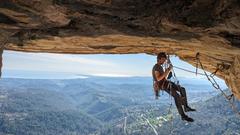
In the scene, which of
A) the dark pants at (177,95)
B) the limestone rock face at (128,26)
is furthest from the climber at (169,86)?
the limestone rock face at (128,26)

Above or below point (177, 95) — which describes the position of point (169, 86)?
above

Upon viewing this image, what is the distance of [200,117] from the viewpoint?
19975 cm

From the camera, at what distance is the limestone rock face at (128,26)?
10547 mm

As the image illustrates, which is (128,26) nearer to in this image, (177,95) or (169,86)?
(169,86)

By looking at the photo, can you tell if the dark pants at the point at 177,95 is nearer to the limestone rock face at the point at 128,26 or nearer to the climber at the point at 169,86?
the climber at the point at 169,86

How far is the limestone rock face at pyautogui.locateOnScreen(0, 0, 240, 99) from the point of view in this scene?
10.5 m

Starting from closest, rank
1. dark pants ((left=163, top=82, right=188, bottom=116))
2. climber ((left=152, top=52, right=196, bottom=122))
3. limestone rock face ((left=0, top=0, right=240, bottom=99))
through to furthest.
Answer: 1. limestone rock face ((left=0, top=0, right=240, bottom=99))
2. climber ((left=152, top=52, right=196, bottom=122))
3. dark pants ((left=163, top=82, right=188, bottom=116))

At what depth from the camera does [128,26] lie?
1238 cm

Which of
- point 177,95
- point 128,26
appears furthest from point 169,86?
point 128,26

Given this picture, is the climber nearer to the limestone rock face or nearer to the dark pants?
the dark pants

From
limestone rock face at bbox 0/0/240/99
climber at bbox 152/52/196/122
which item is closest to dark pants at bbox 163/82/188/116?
climber at bbox 152/52/196/122

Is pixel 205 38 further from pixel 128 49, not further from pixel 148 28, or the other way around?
pixel 128 49

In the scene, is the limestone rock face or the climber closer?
the limestone rock face

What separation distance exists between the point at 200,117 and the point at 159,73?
192780 mm
